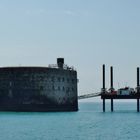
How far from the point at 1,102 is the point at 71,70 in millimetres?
15359

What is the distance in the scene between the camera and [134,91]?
126562 millimetres

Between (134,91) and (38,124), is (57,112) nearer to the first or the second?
(134,91)

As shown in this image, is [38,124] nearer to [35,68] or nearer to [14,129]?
[14,129]

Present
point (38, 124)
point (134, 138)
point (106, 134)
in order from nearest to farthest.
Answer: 1. point (134, 138)
2. point (106, 134)
3. point (38, 124)

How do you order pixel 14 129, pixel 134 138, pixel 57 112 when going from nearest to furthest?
pixel 134 138, pixel 14 129, pixel 57 112

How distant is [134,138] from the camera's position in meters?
Answer: 62.7

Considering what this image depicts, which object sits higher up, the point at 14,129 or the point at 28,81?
the point at 28,81

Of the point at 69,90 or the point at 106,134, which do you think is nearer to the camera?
the point at 106,134

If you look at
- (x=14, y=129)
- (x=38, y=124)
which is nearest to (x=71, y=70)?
(x=38, y=124)

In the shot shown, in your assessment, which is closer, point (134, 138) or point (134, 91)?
point (134, 138)

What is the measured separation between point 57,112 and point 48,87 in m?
5.15

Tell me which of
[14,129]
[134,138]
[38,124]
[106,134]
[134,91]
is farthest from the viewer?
[134,91]

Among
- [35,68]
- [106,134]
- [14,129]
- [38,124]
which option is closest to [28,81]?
[35,68]

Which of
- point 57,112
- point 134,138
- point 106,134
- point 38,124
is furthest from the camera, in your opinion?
point 57,112
